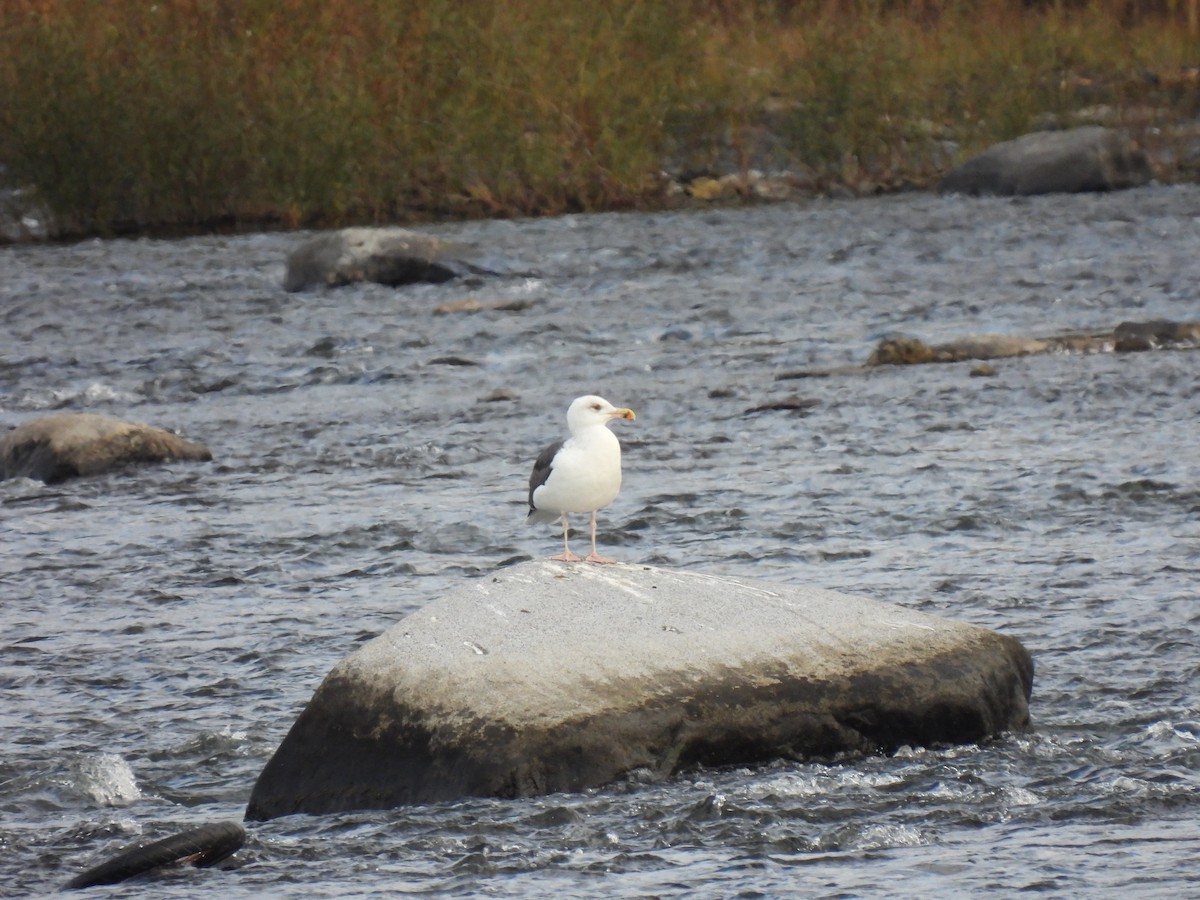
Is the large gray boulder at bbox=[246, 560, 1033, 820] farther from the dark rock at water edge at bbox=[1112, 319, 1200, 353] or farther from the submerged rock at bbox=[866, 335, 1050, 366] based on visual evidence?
the dark rock at water edge at bbox=[1112, 319, 1200, 353]

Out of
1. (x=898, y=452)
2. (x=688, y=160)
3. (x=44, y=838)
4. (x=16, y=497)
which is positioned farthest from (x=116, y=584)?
(x=688, y=160)

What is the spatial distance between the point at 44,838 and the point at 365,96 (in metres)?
23.3

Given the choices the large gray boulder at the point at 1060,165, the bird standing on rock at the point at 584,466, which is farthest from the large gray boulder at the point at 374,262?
the bird standing on rock at the point at 584,466

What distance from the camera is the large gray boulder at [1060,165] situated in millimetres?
26938

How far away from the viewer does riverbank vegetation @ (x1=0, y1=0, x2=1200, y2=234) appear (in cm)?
2803

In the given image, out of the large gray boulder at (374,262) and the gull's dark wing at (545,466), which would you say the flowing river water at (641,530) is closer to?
the large gray boulder at (374,262)

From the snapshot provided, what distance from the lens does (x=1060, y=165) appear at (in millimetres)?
26984

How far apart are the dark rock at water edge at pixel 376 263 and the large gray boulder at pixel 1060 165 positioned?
28.9 ft

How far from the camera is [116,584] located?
9.45 metres

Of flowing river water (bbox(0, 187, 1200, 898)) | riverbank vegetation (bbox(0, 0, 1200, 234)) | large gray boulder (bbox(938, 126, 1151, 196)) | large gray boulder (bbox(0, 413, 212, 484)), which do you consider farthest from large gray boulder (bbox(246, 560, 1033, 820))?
riverbank vegetation (bbox(0, 0, 1200, 234))

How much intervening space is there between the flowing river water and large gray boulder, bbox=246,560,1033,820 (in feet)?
0.39

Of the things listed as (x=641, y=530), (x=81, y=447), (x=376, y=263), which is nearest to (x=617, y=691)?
(x=641, y=530)

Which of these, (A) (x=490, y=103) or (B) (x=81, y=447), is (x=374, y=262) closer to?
(A) (x=490, y=103)

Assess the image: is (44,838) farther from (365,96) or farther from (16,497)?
(365,96)
